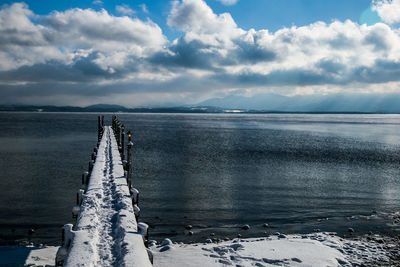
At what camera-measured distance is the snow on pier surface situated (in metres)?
6.18

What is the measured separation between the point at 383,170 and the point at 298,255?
22935 millimetres

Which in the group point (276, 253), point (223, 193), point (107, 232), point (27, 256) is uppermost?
point (107, 232)

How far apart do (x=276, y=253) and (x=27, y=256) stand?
792 cm

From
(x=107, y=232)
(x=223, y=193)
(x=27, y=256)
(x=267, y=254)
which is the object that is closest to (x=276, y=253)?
(x=267, y=254)

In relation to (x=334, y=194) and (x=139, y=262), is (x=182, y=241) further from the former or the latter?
(x=334, y=194)

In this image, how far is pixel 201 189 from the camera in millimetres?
20641

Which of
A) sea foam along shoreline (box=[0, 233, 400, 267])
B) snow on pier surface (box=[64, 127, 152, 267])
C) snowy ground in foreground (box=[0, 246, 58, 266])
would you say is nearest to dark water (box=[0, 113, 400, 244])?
snowy ground in foreground (box=[0, 246, 58, 266])

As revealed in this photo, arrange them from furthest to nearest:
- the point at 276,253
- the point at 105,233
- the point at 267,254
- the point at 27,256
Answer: the point at 27,256, the point at 276,253, the point at 267,254, the point at 105,233

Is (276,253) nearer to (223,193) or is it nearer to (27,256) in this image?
(27,256)

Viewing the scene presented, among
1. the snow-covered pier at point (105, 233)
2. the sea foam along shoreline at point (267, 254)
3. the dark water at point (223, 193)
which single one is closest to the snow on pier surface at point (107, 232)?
the snow-covered pier at point (105, 233)

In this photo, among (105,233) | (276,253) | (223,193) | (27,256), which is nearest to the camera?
(105,233)

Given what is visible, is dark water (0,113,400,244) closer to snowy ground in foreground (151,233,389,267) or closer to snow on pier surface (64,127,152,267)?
snowy ground in foreground (151,233,389,267)

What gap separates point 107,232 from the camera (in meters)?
7.61

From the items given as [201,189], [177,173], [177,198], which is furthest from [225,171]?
[177,198]
